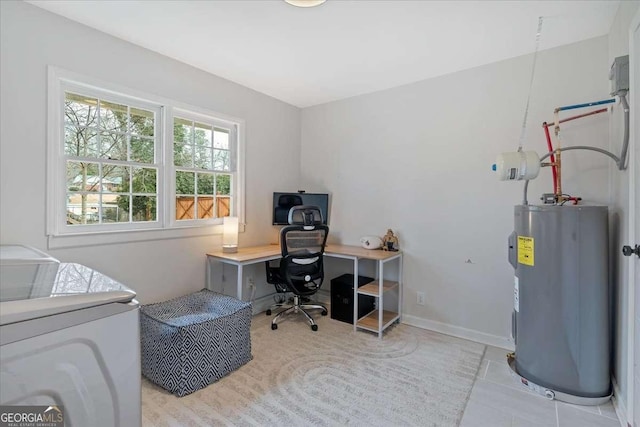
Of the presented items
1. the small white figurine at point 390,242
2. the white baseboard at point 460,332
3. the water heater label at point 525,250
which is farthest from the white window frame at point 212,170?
the water heater label at point 525,250

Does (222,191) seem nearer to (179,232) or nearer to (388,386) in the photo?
(179,232)

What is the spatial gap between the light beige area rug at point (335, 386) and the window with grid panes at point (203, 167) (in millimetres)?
1344

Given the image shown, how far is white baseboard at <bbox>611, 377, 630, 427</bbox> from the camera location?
5.67 ft

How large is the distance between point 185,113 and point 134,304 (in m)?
2.46

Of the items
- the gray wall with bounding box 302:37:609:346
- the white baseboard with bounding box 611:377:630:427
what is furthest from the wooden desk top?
the white baseboard with bounding box 611:377:630:427

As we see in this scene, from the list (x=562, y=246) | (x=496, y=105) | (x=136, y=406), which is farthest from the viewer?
(x=496, y=105)

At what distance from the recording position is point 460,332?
2889 mm

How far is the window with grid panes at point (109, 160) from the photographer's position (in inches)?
88.3

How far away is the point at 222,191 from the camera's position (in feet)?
10.7

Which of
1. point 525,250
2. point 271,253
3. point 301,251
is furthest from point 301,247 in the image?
point 525,250

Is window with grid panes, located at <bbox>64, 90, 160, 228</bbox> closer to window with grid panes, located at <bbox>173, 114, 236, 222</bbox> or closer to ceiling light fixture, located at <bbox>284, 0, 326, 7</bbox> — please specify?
window with grid panes, located at <bbox>173, 114, 236, 222</bbox>

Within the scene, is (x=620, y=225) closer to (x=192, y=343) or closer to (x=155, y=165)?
(x=192, y=343)

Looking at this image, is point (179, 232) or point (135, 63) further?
point (179, 232)

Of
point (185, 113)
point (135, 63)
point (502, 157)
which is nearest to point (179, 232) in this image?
point (185, 113)
